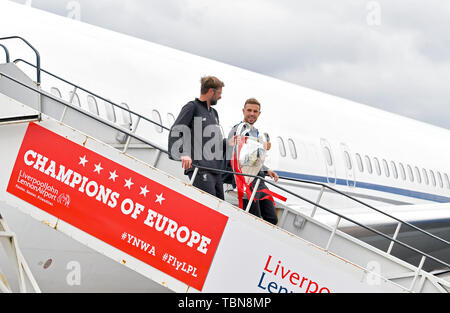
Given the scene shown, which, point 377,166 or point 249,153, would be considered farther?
point 377,166

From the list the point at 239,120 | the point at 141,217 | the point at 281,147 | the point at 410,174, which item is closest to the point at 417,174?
the point at 410,174

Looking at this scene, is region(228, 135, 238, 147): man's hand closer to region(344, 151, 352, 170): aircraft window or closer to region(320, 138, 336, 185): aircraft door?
region(320, 138, 336, 185): aircraft door

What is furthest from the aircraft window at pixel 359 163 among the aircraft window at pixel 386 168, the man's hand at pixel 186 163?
the man's hand at pixel 186 163

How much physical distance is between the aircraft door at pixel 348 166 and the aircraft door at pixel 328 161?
1.62ft

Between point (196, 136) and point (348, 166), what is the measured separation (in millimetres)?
7592

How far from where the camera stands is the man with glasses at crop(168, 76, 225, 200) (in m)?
5.02

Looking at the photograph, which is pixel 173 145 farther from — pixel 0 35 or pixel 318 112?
pixel 318 112

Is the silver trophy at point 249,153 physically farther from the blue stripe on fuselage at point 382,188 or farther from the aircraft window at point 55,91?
the blue stripe on fuselage at point 382,188

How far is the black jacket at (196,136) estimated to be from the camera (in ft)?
16.5

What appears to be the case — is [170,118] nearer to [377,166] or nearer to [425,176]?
[377,166]

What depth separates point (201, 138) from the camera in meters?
5.09

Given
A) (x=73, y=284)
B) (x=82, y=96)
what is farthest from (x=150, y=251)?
(x=82, y=96)

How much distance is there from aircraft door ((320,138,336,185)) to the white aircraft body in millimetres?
20
